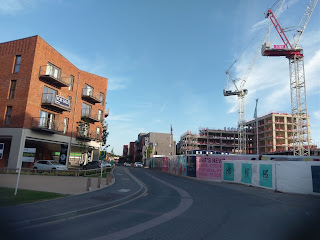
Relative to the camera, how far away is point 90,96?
118 ft

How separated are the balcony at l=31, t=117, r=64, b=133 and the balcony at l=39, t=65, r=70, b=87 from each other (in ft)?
15.5

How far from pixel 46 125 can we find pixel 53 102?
115 inches

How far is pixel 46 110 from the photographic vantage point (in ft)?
95.4

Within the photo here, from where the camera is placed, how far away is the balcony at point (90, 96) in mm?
36281

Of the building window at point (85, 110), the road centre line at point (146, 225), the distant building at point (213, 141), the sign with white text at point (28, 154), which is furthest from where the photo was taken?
the distant building at point (213, 141)

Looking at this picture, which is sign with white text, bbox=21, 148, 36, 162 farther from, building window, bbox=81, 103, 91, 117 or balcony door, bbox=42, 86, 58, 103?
building window, bbox=81, 103, 91, 117

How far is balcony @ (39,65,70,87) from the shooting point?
2764 centimetres

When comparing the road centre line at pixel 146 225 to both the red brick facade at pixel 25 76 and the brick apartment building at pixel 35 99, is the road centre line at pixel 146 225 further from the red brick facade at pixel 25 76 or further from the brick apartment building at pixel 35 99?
the red brick facade at pixel 25 76

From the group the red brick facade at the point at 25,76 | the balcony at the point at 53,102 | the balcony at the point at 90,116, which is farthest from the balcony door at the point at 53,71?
the balcony at the point at 90,116

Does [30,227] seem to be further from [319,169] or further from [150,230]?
[319,169]

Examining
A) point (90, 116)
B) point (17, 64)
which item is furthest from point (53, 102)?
point (90, 116)

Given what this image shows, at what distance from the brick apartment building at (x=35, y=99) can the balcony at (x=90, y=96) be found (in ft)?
6.20

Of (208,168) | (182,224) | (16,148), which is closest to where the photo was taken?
(182,224)

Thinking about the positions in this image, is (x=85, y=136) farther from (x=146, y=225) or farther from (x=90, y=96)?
(x=146, y=225)
